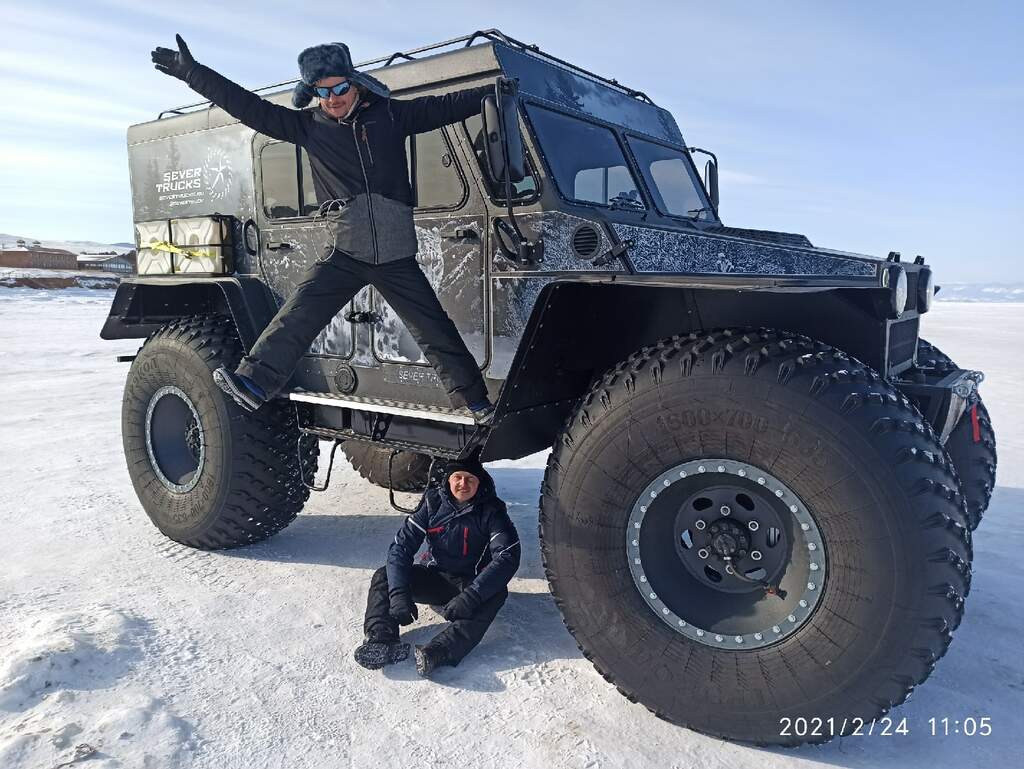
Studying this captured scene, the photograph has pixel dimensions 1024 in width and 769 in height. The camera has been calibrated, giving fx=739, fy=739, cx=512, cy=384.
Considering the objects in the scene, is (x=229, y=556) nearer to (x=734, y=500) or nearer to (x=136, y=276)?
(x=136, y=276)

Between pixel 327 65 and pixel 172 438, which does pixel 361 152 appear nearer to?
→ pixel 327 65

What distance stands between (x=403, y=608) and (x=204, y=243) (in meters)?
2.37

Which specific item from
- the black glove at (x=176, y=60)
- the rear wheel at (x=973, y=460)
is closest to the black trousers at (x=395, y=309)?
the black glove at (x=176, y=60)

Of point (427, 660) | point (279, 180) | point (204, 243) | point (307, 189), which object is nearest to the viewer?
point (427, 660)

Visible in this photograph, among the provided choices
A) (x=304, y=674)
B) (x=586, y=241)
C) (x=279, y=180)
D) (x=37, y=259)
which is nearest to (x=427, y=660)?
(x=304, y=674)

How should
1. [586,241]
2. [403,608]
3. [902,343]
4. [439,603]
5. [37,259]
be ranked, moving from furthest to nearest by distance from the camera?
[37,259]
[439,603]
[902,343]
[403,608]
[586,241]

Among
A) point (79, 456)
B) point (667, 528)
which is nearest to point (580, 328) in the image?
point (667, 528)

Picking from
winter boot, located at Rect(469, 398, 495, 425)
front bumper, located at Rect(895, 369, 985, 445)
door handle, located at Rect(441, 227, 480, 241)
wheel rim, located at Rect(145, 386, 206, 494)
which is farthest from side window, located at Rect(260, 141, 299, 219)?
front bumper, located at Rect(895, 369, 985, 445)

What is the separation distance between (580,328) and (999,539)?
9.50 ft

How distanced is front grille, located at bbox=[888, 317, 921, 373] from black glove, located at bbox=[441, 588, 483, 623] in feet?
6.23

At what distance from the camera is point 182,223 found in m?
4.24

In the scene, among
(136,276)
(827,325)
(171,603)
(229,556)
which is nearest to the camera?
(827,325)

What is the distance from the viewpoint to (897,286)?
8.04 feet

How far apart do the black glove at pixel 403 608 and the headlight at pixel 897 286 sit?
2.15m
